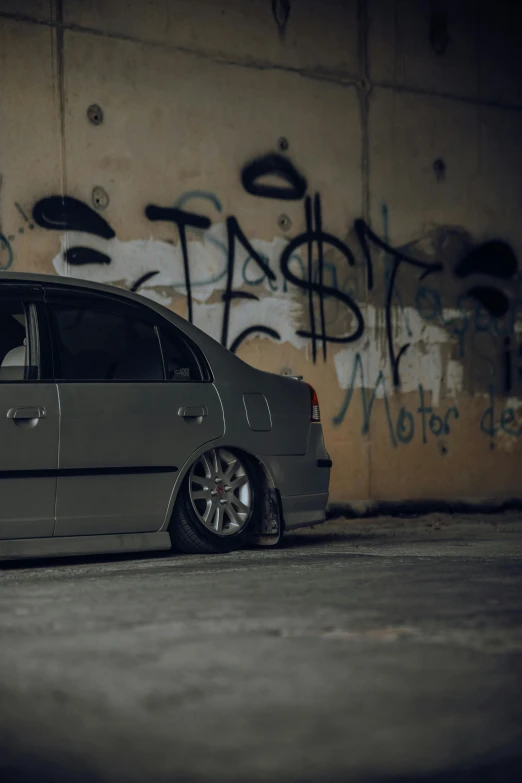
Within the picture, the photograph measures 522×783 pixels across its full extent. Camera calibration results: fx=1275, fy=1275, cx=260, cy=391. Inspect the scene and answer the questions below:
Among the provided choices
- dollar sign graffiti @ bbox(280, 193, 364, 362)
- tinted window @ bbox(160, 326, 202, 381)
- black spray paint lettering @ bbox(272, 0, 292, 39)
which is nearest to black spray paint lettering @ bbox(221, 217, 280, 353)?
dollar sign graffiti @ bbox(280, 193, 364, 362)

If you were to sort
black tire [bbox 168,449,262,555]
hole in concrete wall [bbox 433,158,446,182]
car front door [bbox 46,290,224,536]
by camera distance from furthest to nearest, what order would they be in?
1. hole in concrete wall [bbox 433,158,446,182]
2. black tire [bbox 168,449,262,555]
3. car front door [bbox 46,290,224,536]

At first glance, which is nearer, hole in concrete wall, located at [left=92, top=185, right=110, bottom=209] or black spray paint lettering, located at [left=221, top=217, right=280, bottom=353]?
hole in concrete wall, located at [left=92, top=185, right=110, bottom=209]

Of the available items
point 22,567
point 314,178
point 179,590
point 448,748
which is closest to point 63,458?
point 22,567

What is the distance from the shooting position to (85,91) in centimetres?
1014

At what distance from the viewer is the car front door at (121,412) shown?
267 inches

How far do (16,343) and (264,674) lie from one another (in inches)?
143

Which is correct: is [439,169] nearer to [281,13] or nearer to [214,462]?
[281,13]

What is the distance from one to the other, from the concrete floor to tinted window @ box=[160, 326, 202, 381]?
55.6 inches

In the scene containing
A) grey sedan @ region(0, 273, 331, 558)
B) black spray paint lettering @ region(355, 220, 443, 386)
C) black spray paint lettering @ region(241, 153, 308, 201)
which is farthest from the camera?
black spray paint lettering @ region(355, 220, 443, 386)

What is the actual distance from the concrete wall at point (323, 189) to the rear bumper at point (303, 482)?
3.05 m

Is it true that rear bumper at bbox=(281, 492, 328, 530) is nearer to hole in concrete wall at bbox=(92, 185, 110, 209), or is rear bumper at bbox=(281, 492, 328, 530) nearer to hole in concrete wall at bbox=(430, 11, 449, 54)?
hole in concrete wall at bbox=(92, 185, 110, 209)

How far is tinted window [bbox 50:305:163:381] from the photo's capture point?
697 centimetres

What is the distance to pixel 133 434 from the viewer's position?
696cm

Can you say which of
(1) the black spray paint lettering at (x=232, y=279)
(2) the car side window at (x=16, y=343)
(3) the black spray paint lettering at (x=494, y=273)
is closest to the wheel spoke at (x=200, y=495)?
(2) the car side window at (x=16, y=343)
